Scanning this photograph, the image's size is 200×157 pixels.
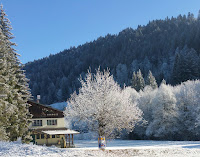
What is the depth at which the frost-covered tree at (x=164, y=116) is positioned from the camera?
57.0 meters

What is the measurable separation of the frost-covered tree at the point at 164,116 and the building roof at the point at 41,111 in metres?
22.4

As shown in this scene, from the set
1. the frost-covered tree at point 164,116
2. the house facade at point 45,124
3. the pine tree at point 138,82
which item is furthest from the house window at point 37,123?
the pine tree at point 138,82

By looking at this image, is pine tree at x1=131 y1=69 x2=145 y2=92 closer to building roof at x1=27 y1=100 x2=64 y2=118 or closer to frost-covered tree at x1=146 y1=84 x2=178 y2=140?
frost-covered tree at x1=146 y1=84 x2=178 y2=140

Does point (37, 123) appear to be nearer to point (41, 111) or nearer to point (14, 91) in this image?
point (41, 111)

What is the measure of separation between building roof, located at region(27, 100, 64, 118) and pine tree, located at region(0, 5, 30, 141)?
1246 centimetres

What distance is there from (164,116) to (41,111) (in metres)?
27.0

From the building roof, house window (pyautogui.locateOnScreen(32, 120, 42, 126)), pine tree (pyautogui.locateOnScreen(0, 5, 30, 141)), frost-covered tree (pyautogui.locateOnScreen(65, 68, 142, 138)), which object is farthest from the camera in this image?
the building roof

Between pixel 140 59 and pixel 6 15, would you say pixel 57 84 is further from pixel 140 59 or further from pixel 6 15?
pixel 6 15

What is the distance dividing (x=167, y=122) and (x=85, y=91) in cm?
3465

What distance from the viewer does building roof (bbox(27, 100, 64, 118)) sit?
48.9 meters

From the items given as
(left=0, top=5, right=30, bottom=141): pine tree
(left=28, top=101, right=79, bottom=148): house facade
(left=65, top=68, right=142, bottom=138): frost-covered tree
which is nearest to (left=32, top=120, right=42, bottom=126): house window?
(left=28, top=101, right=79, bottom=148): house facade

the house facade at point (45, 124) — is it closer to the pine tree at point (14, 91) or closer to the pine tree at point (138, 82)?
the pine tree at point (14, 91)

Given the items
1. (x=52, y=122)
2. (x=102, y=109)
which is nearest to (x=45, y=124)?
(x=52, y=122)

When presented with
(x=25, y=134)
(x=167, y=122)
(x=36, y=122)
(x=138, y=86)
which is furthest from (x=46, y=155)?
(x=138, y=86)
